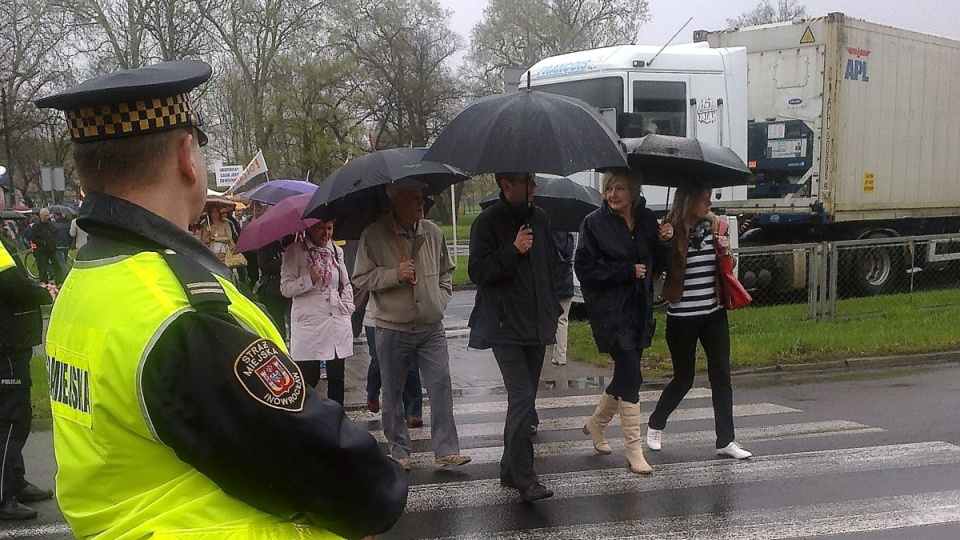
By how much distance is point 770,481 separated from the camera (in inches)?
219

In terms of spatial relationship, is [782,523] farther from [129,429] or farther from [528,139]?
[129,429]

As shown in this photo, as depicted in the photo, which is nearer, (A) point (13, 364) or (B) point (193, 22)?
(A) point (13, 364)

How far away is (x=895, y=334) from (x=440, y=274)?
6952mm

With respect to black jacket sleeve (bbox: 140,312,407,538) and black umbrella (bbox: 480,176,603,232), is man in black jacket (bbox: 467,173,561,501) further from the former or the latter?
black jacket sleeve (bbox: 140,312,407,538)

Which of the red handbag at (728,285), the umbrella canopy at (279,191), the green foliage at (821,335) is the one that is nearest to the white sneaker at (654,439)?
the red handbag at (728,285)

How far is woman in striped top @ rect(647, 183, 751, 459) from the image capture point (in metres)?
5.90

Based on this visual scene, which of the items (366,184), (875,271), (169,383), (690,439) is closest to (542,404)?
(690,439)

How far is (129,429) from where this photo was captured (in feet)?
4.57

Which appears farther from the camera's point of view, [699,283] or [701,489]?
[699,283]

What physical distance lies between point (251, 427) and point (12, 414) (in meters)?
4.55

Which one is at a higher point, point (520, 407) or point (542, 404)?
point (520, 407)

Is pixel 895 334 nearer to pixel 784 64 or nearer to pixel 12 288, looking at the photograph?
pixel 784 64

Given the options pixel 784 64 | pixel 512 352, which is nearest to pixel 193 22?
pixel 784 64

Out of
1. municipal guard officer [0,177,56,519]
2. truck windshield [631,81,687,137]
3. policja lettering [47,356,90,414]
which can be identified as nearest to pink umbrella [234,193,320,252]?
municipal guard officer [0,177,56,519]
